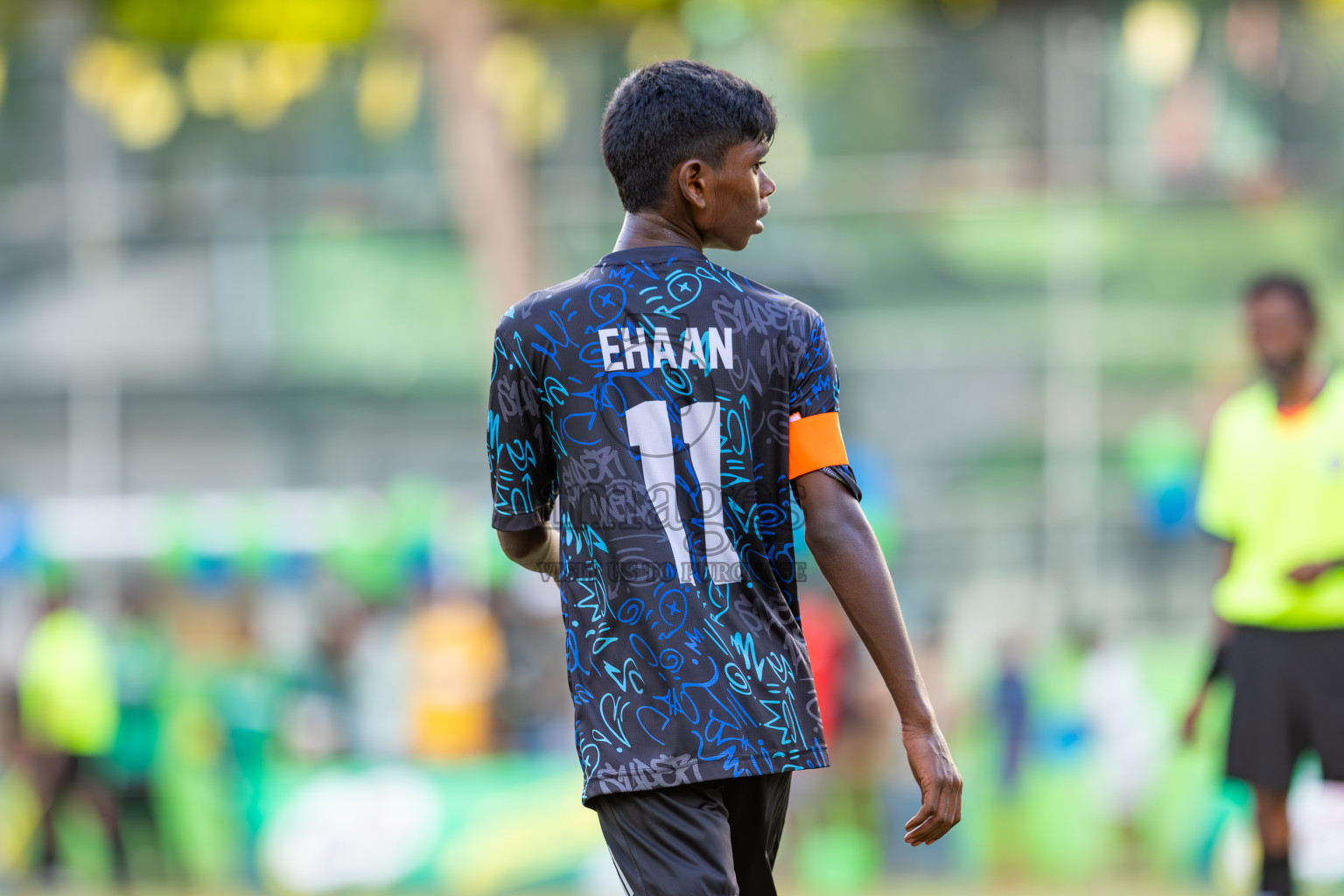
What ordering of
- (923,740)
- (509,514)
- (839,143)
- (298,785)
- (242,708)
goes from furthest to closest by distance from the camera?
(839,143)
(242,708)
(298,785)
(509,514)
(923,740)

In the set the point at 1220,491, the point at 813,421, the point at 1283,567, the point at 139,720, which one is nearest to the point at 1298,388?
the point at 1220,491

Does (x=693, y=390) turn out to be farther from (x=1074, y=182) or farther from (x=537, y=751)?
(x=1074, y=182)

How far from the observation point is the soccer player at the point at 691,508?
103 inches

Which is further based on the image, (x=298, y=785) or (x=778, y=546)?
(x=298, y=785)

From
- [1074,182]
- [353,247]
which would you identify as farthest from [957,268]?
[353,247]

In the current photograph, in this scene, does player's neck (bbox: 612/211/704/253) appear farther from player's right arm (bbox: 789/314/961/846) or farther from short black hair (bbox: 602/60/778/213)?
player's right arm (bbox: 789/314/961/846)

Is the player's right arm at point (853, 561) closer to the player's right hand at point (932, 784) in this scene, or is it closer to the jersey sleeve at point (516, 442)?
the player's right hand at point (932, 784)

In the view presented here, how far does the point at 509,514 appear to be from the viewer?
2.82 m

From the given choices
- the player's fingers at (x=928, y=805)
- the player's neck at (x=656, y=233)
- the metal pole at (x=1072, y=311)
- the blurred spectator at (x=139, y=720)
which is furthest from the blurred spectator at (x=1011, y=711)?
the player's neck at (x=656, y=233)

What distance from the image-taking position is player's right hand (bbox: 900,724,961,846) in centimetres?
255

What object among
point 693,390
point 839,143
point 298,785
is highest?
point 839,143

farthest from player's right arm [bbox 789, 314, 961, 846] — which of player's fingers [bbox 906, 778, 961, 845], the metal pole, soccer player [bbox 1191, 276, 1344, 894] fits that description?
the metal pole

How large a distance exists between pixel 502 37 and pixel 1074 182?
5.38 metres

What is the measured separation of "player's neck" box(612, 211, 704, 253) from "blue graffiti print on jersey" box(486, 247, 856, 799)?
0.10 feet
